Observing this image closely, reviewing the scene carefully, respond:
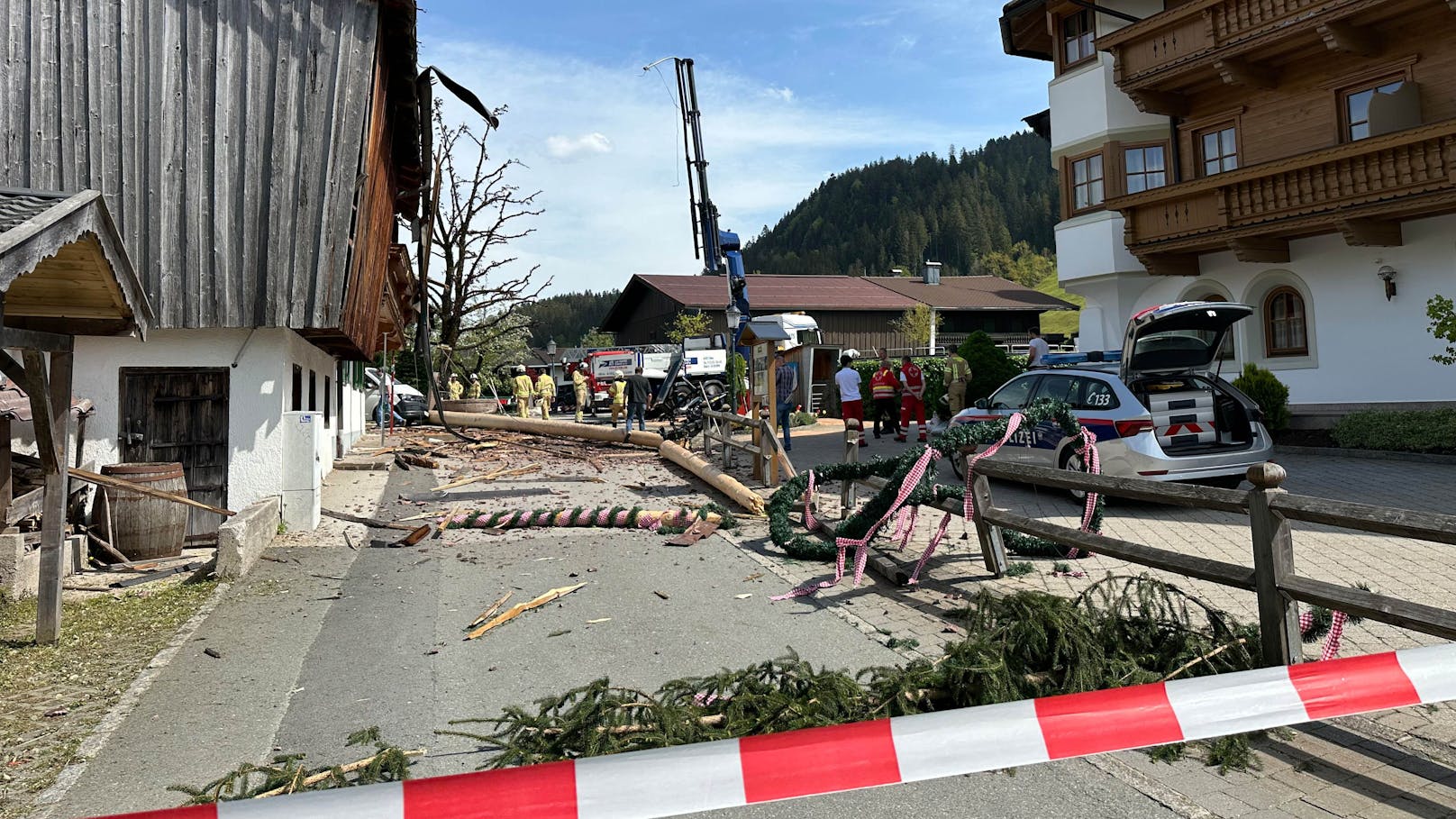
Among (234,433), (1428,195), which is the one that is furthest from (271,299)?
(1428,195)

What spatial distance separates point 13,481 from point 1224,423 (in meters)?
12.2

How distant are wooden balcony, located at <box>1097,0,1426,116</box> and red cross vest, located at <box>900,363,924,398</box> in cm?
789

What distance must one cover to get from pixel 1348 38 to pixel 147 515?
19017mm

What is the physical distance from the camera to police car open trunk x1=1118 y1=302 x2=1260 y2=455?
32.2 feet

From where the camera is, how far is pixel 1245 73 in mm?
17359

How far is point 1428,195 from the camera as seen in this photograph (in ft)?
47.1

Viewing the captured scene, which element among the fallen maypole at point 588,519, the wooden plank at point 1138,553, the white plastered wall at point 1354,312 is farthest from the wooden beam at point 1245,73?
the wooden plank at point 1138,553

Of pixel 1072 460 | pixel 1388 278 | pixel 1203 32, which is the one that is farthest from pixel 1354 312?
pixel 1072 460

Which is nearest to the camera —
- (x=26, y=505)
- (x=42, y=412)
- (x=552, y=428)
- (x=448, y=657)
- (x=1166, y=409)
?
(x=448, y=657)

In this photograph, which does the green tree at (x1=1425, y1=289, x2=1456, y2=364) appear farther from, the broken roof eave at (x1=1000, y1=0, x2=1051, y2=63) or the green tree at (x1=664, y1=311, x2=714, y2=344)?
the green tree at (x1=664, y1=311, x2=714, y2=344)

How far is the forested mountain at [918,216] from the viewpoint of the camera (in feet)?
441

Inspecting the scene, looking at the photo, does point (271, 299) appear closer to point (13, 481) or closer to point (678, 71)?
point (13, 481)

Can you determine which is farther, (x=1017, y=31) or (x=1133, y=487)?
(x=1017, y=31)

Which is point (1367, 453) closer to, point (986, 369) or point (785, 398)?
point (986, 369)
